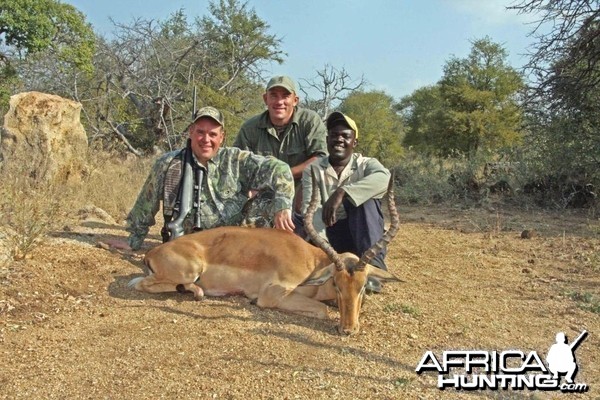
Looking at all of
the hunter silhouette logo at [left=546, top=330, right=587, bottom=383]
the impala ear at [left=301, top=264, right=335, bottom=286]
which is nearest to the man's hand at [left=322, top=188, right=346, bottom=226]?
the impala ear at [left=301, top=264, right=335, bottom=286]

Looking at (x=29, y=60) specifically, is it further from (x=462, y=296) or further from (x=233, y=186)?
(x=462, y=296)

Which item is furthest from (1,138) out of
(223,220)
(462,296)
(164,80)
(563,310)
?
(563,310)

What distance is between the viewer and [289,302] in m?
4.20

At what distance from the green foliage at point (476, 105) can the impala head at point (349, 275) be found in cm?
1686

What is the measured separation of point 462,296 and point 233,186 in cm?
233

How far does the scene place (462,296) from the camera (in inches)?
185

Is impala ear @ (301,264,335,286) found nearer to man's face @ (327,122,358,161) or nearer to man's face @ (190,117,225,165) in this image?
man's face @ (327,122,358,161)

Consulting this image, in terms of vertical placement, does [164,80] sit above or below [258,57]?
below

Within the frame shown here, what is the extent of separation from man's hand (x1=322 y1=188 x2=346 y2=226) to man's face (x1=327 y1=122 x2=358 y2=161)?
58 centimetres

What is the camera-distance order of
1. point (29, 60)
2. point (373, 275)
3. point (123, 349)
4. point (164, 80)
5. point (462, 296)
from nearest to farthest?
point (123, 349)
point (373, 275)
point (462, 296)
point (164, 80)
point (29, 60)

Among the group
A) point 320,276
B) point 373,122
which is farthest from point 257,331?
point 373,122

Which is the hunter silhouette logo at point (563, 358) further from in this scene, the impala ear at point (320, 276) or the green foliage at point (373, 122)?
the green foliage at point (373, 122)

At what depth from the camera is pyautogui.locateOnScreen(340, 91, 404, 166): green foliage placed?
27.6 m

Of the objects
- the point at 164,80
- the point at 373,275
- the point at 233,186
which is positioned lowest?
the point at 373,275
